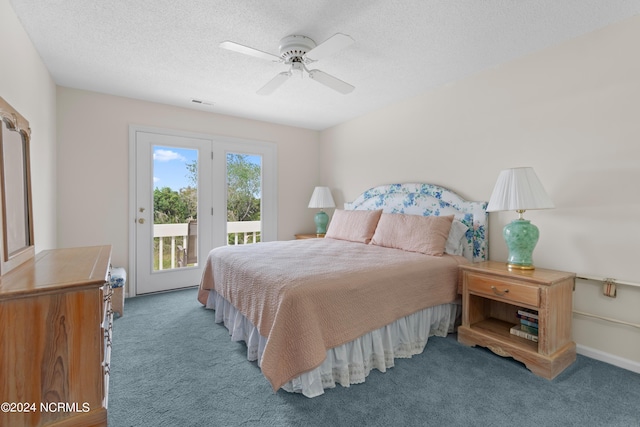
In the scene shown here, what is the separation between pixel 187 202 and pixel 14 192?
2263 mm

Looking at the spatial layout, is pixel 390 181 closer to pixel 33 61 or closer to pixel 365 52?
pixel 365 52

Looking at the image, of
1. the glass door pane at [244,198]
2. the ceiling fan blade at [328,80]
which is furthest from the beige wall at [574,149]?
the glass door pane at [244,198]

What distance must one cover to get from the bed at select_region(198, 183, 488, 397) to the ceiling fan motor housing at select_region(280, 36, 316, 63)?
1577 mm

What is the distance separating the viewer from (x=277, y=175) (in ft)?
15.2

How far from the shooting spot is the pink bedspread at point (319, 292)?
64.2 inches

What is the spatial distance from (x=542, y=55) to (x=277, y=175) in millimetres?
3402

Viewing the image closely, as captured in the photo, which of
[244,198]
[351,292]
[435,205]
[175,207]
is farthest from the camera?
[244,198]

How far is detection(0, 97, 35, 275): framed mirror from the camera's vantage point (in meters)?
1.46

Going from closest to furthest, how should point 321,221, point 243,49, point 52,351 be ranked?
1. point 52,351
2. point 243,49
3. point 321,221

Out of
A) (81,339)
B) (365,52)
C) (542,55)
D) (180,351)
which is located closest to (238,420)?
(81,339)

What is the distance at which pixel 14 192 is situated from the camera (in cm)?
166

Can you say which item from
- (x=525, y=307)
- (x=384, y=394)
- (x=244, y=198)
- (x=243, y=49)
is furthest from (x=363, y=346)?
(x=244, y=198)

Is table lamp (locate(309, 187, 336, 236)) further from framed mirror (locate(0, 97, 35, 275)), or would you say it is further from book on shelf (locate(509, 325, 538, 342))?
framed mirror (locate(0, 97, 35, 275))

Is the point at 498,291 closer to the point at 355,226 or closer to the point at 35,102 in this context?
the point at 355,226
